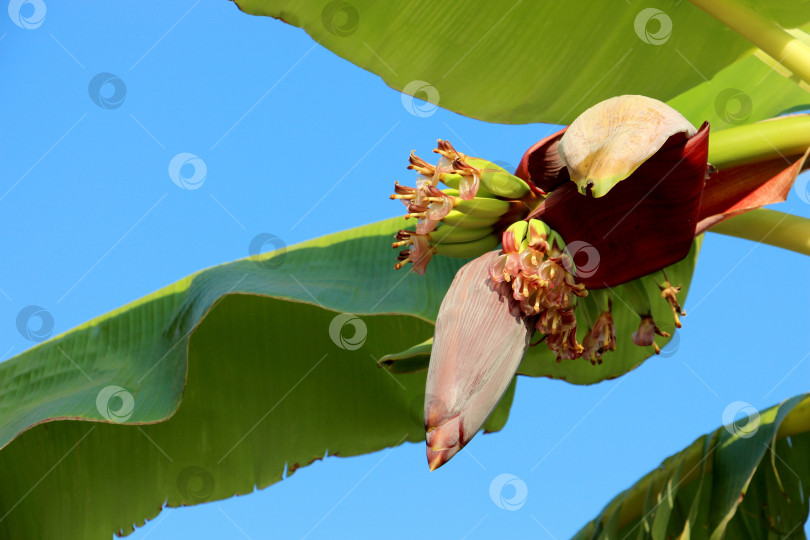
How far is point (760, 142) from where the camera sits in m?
0.95

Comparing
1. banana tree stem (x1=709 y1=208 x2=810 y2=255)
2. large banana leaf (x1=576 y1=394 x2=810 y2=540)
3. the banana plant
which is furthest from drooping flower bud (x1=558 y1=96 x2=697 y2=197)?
large banana leaf (x1=576 y1=394 x2=810 y2=540)

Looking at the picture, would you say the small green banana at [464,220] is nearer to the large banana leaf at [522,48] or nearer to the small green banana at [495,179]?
the small green banana at [495,179]

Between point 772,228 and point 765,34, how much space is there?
33 centimetres

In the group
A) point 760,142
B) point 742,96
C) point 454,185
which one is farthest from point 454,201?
point 742,96

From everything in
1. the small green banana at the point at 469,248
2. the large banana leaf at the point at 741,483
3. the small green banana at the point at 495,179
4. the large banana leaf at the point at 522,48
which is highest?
the large banana leaf at the point at 522,48

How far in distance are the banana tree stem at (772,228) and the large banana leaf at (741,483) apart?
0.26m

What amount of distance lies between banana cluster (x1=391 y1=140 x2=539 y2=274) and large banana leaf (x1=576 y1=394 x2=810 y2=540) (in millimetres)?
525

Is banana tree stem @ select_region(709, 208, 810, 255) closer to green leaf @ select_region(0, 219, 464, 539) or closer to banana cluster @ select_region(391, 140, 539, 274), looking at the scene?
banana cluster @ select_region(391, 140, 539, 274)

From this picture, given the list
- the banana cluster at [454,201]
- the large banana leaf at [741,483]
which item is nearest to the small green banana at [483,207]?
the banana cluster at [454,201]

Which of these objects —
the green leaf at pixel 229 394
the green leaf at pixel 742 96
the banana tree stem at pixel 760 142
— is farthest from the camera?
the green leaf at pixel 742 96

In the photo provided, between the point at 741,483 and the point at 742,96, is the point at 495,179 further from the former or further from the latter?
the point at 742,96

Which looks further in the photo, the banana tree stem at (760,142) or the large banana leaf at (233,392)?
the large banana leaf at (233,392)

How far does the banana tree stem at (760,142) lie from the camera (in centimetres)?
94

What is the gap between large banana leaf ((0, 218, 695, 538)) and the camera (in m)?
1.42
